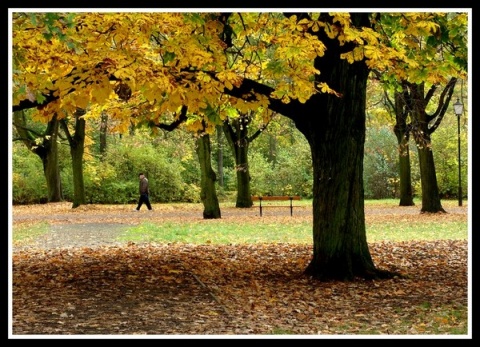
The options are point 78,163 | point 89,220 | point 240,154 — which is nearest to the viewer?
point 89,220

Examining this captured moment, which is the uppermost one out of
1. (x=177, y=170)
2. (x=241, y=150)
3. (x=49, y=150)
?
(x=49, y=150)

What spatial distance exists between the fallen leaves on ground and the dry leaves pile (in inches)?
0.5

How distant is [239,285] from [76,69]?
3832mm

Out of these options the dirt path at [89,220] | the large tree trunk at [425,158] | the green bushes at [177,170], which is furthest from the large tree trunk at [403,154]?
the green bushes at [177,170]

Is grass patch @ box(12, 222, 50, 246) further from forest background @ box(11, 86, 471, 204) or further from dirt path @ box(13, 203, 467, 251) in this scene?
forest background @ box(11, 86, 471, 204)

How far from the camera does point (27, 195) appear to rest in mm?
37344

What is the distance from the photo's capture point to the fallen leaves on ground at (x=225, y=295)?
23.8 feet

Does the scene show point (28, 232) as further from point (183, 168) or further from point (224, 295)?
point (183, 168)

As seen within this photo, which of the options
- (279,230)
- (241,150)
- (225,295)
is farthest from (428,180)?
(225,295)

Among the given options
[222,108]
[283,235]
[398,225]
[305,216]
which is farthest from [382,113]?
[222,108]

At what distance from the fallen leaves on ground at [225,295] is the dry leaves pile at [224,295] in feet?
0.04

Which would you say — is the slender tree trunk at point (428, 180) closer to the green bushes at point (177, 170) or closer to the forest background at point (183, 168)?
the forest background at point (183, 168)

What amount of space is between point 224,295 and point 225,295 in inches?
0.6

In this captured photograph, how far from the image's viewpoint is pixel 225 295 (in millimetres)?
8859
